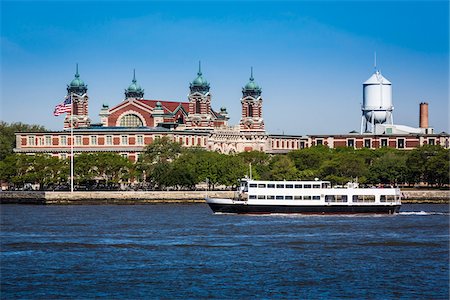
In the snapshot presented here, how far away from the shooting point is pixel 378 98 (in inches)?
7407

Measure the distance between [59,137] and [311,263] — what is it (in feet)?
353

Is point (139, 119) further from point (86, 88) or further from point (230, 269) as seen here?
point (230, 269)

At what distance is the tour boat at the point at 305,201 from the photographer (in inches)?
3900

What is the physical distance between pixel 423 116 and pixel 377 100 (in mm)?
8424

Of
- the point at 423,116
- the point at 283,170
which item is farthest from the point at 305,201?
the point at 423,116

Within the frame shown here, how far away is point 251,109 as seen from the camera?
186125 millimetres

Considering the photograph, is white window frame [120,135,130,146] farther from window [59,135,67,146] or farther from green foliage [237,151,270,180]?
green foliage [237,151,270,180]

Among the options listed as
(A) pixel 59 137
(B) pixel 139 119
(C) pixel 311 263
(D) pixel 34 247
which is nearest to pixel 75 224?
(D) pixel 34 247

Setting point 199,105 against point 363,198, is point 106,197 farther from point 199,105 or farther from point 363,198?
point 199,105

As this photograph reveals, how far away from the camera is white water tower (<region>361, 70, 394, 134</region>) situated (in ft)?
617

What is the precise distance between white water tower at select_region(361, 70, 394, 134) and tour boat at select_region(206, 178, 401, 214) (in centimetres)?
8854

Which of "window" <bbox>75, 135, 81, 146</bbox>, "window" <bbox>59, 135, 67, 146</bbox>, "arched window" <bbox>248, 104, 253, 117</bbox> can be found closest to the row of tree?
"window" <bbox>75, 135, 81, 146</bbox>

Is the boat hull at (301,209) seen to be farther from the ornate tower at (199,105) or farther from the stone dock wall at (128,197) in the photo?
the ornate tower at (199,105)

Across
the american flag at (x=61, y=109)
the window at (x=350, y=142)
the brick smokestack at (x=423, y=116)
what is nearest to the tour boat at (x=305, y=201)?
the american flag at (x=61, y=109)
